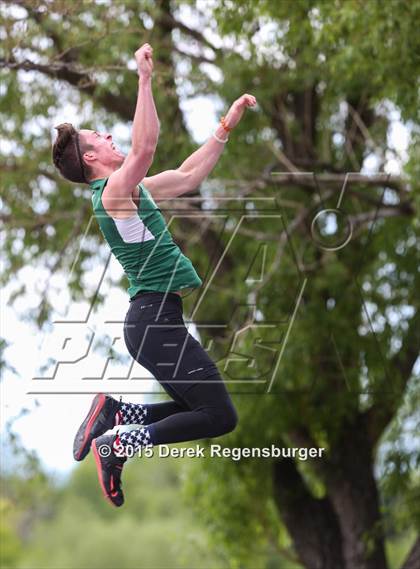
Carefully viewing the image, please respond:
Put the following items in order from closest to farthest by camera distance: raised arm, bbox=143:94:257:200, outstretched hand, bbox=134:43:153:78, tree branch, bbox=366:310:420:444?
outstretched hand, bbox=134:43:153:78 → raised arm, bbox=143:94:257:200 → tree branch, bbox=366:310:420:444

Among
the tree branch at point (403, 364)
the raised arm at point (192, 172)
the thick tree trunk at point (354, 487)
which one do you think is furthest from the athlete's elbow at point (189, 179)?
the thick tree trunk at point (354, 487)

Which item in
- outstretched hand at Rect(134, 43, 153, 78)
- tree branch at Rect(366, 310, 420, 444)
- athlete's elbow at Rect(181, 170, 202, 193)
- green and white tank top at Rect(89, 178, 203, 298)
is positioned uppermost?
tree branch at Rect(366, 310, 420, 444)

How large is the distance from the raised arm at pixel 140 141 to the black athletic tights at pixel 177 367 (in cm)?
46

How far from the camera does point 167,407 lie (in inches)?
194

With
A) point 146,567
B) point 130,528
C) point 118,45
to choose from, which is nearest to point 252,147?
point 118,45

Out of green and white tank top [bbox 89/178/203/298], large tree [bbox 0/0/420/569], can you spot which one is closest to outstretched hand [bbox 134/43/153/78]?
green and white tank top [bbox 89/178/203/298]

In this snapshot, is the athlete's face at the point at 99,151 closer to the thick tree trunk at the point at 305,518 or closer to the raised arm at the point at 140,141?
the raised arm at the point at 140,141

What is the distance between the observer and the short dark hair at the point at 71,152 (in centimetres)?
461

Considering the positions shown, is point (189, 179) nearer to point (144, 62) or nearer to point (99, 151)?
point (99, 151)

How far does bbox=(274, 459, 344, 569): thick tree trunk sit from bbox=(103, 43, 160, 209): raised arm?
818cm

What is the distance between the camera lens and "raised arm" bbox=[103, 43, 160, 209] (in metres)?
4.17

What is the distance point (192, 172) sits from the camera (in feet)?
16.0

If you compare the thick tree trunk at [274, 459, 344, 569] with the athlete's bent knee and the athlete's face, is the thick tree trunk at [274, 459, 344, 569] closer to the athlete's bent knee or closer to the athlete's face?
the athlete's bent knee

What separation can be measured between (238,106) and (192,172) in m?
0.42
